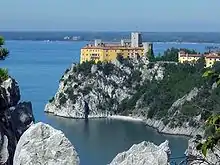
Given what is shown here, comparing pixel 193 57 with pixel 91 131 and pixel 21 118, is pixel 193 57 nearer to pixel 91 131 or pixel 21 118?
pixel 91 131

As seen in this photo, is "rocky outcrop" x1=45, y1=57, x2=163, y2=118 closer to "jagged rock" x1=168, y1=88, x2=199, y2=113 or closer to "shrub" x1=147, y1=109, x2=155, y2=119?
"shrub" x1=147, y1=109, x2=155, y2=119

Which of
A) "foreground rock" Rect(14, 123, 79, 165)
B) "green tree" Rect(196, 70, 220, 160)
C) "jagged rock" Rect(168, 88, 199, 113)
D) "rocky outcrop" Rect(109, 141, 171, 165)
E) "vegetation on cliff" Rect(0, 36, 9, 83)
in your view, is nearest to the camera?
"green tree" Rect(196, 70, 220, 160)

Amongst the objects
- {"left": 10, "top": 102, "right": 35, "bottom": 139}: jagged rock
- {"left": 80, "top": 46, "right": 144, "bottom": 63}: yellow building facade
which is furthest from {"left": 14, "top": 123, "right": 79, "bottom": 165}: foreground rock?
{"left": 80, "top": 46, "right": 144, "bottom": 63}: yellow building facade

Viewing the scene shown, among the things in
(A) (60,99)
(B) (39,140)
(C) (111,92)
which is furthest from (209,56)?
(B) (39,140)

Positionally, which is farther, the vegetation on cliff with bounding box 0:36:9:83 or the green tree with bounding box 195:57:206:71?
the green tree with bounding box 195:57:206:71

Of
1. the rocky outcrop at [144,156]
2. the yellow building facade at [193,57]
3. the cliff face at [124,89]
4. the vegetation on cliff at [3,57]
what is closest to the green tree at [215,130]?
the rocky outcrop at [144,156]

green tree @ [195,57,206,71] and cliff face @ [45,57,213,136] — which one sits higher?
green tree @ [195,57,206,71]

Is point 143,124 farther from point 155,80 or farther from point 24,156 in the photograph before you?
point 24,156


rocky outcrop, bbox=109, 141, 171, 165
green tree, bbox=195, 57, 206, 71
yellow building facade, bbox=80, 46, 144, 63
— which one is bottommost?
green tree, bbox=195, 57, 206, 71
